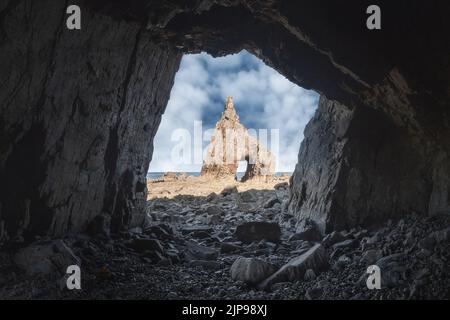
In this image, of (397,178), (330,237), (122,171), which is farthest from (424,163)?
(122,171)

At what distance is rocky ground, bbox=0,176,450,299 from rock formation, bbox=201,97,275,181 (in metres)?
20.9

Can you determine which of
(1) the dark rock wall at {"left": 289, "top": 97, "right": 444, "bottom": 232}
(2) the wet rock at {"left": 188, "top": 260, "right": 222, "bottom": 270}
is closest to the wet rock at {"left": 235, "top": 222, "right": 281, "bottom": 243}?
(1) the dark rock wall at {"left": 289, "top": 97, "right": 444, "bottom": 232}

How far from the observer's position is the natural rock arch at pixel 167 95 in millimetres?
4660

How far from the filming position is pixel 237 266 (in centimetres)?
524

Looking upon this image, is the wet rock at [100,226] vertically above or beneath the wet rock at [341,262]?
above

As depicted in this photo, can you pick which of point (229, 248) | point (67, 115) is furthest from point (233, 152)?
point (67, 115)

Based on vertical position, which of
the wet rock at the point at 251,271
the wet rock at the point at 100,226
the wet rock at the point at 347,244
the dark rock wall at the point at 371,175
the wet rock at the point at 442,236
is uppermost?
the dark rock wall at the point at 371,175

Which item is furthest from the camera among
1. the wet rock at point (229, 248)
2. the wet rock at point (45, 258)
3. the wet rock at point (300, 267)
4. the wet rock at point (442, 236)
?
the wet rock at point (229, 248)

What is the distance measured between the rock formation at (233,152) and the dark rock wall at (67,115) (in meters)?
21.0

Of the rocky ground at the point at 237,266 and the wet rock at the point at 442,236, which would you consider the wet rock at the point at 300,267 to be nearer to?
the rocky ground at the point at 237,266

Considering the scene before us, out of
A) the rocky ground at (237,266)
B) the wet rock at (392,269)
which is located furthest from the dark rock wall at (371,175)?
the wet rock at (392,269)

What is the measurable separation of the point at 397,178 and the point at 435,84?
2340 millimetres

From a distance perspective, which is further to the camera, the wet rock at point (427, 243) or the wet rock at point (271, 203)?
the wet rock at point (271, 203)

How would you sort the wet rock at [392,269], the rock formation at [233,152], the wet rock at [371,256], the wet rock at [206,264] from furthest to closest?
the rock formation at [233,152] < the wet rock at [206,264] < the wet rock at [371,256] < the wet rock at [392,269]
